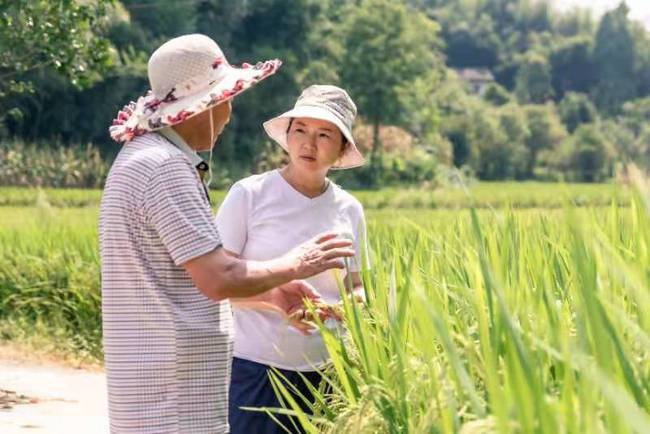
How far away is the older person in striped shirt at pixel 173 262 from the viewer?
2.66 meters

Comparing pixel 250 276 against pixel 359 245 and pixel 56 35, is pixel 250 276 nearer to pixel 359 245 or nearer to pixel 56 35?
pixel 359 245

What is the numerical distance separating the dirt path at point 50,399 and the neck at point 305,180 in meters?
3.40

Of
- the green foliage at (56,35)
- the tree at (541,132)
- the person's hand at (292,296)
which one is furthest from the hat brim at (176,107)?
the tree at (541,132)

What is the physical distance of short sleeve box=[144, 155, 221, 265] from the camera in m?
2.64

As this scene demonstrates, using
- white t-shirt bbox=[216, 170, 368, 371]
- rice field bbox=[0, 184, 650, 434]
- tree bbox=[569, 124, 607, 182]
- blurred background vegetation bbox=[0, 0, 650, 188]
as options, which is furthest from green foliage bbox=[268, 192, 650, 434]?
tree bbox=[569, 124, 607, 182]

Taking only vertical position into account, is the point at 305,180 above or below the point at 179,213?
above

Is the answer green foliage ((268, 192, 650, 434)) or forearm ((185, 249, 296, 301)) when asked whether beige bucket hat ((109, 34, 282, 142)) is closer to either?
forearm ((185, 249, 296, 301))

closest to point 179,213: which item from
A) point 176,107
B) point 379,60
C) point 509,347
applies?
point 176,107

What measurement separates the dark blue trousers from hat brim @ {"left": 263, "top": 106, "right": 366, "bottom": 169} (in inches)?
21.7

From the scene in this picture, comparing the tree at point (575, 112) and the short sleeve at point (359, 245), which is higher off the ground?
the tree at point (575, 112)

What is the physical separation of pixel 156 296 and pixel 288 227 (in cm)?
75

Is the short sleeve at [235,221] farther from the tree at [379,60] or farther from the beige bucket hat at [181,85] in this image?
the tree at [379,60]

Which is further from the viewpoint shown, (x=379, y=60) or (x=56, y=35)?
(x=379, y=60)

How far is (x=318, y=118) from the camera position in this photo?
339 centimetres
